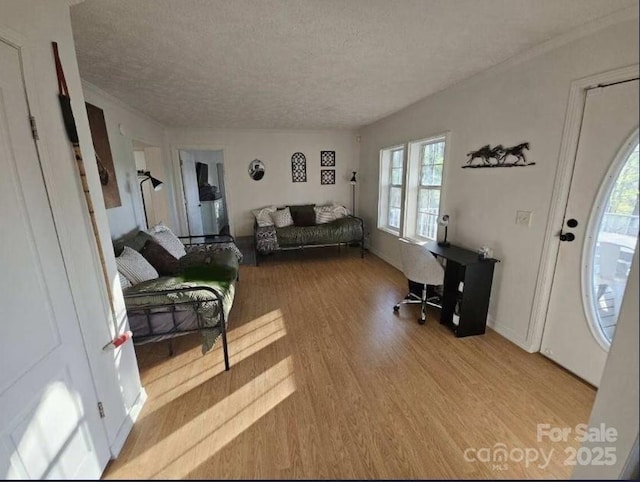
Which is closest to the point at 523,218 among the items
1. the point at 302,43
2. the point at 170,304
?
the point at 302,43

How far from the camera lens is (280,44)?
180 centimetres

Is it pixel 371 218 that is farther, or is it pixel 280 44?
pixel 371 218

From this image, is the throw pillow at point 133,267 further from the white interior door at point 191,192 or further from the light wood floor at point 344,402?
the white interior door at point 191,192

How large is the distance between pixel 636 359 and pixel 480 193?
207 centimetres

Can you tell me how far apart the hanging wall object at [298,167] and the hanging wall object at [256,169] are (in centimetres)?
61

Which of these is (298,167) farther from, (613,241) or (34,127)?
(613,241)

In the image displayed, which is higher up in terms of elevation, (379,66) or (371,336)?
(379,66)

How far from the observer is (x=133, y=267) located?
2064 mm

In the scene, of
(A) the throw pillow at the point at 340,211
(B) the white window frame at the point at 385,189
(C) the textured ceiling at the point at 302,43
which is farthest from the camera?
(A) the throw pillow at the point at 340,211

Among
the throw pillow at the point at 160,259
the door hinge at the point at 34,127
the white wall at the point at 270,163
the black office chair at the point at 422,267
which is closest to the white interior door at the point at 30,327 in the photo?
the door hinge at the point at 34,127

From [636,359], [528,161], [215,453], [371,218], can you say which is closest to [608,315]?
[636,359]

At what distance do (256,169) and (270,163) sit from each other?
30 cm

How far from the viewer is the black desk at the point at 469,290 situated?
2.24 metres

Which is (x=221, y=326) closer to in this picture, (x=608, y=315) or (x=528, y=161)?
(x=608, y=315)
